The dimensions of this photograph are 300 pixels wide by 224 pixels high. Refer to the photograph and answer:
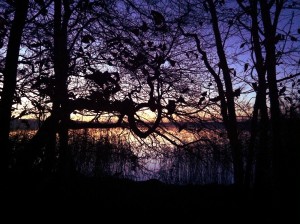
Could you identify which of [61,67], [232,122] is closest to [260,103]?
[232,122]

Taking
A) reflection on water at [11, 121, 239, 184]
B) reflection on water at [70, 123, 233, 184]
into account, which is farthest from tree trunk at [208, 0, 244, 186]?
reflection on water at [70, 123, 233, 184]

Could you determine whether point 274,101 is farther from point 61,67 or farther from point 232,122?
point 61,67

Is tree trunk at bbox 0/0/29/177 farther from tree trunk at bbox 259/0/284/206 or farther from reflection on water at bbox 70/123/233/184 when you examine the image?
reflection on water at bbox 70/123/233/184

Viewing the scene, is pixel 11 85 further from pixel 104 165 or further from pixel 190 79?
pixel 104 165

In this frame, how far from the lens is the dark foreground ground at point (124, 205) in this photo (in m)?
5.27

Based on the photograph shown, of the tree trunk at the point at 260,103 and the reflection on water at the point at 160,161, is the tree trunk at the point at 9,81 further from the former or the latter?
the reflection on water at the point at 160,161

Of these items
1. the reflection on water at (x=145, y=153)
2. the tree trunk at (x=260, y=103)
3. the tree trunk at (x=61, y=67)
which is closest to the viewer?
the tree trunk at (x=61, y=67)

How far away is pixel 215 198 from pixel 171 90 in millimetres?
3581

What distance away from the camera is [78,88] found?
688 centimetres

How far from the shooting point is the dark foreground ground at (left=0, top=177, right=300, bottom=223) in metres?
5.27

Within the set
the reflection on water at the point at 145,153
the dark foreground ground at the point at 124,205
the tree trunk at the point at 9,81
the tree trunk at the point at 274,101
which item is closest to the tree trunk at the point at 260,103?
the tree trunk at the point at 274,101

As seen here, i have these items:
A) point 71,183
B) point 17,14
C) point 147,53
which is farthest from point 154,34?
point 71,183

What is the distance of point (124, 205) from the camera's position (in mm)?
6367

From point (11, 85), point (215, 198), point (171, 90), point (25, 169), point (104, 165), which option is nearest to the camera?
point (11, 85)
